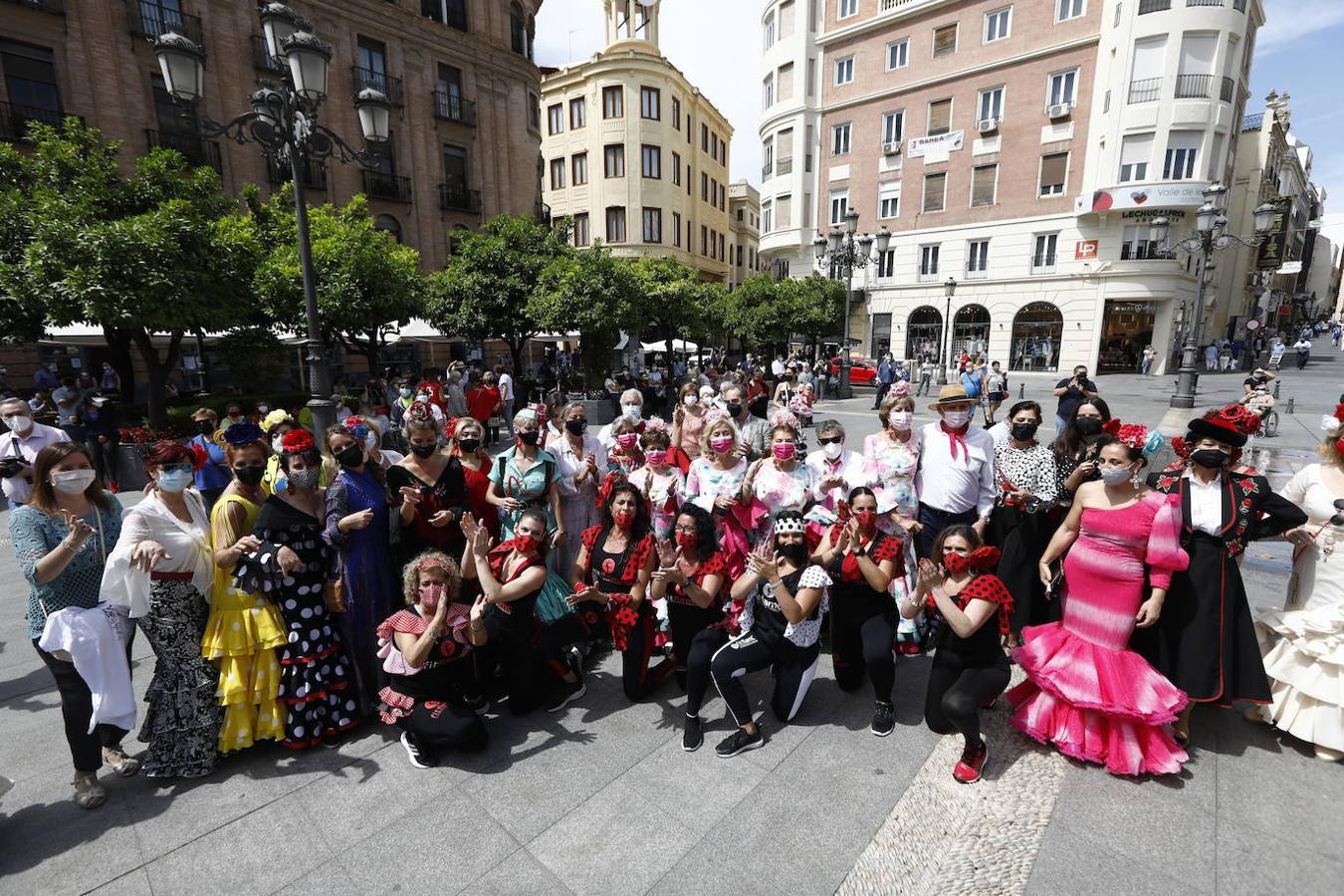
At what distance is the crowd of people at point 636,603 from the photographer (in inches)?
132

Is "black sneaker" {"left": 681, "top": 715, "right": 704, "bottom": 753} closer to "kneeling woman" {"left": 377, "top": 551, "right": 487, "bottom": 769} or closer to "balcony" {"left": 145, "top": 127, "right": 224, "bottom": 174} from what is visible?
"kneeling woman" {"left": 377, "top": 551, "right": 487, "bottom": 769}

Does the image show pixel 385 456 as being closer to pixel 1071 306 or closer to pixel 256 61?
pixel 256 61

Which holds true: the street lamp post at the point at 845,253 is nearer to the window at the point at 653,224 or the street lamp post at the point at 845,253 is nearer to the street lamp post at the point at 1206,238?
the street lamp post at the point at 1206,238

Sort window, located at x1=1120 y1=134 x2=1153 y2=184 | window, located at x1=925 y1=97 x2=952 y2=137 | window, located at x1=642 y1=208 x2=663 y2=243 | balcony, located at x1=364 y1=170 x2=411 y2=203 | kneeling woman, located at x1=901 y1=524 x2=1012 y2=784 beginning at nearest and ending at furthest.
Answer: kneeling woman, located at x1=901 y1=524 x2=1012 y2=784 → balcony, located at x1=364 y1=170 x2=411 y2=203 → window, located at x1=1120 y1=134 x2=1153 y2=184 → window, located at x1=925 y1=97 x2=952 y2=137 → window, located at x1=642 y1=208 x2=663 y2=243

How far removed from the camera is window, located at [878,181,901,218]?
32.8m

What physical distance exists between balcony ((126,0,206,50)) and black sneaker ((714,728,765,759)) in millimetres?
26088

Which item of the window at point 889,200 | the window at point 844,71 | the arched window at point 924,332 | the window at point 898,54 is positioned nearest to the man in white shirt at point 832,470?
the arched window at point 924,332

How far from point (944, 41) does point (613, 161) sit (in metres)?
18.6

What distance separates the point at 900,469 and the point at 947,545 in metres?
1.43

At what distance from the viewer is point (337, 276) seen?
14094 mm

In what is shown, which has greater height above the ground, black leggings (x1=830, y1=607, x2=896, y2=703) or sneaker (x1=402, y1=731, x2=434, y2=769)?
black leggings (x1=830, y1=607, x2=896, y2=703)

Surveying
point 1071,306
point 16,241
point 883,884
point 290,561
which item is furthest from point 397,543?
point 1071,306

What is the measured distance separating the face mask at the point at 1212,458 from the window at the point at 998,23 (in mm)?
34275

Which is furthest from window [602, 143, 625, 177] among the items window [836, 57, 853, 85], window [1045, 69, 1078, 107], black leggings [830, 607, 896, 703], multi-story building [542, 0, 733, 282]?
black leggings [830, 607, 896, 703]
